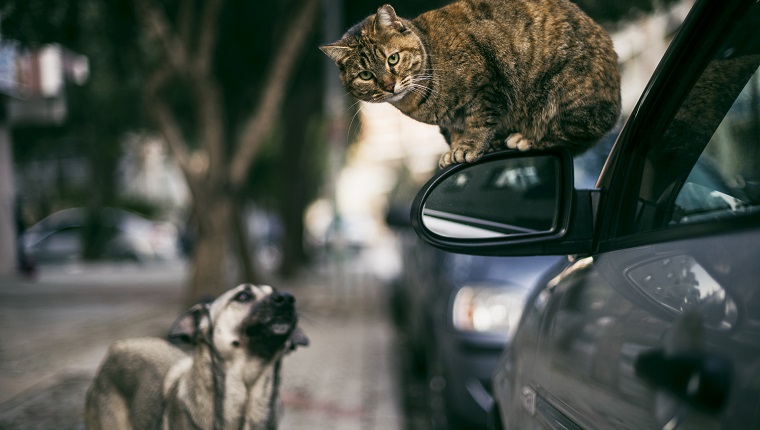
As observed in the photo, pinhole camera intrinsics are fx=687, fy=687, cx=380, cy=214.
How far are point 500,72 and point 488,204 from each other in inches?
14.2

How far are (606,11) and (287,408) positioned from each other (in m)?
4.28

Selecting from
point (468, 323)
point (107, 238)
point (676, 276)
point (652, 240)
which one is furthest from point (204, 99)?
point (107, 238)

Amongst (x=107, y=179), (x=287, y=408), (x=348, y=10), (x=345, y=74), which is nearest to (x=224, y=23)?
(x=348, y=10)

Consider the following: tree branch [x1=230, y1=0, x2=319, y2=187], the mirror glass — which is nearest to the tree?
tree branch [x1=230, y1=0, x2=319, y2=187]

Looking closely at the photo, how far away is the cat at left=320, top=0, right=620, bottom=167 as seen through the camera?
66.3 inches

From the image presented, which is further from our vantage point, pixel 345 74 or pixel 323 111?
pixel 323 111

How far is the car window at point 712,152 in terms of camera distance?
1.47 m

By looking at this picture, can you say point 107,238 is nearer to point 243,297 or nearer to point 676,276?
point 243,297

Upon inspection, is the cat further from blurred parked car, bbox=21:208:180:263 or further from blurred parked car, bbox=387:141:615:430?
blurred parked car, bbox=21:208:180:263

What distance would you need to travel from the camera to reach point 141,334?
843 cm

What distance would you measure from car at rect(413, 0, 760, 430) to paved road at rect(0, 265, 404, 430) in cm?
85

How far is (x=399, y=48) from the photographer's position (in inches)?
73.0

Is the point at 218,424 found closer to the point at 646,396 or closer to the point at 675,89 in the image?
the point at 646,396

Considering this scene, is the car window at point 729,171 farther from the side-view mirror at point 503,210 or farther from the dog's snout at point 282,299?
the dog's snout at point 282,299
